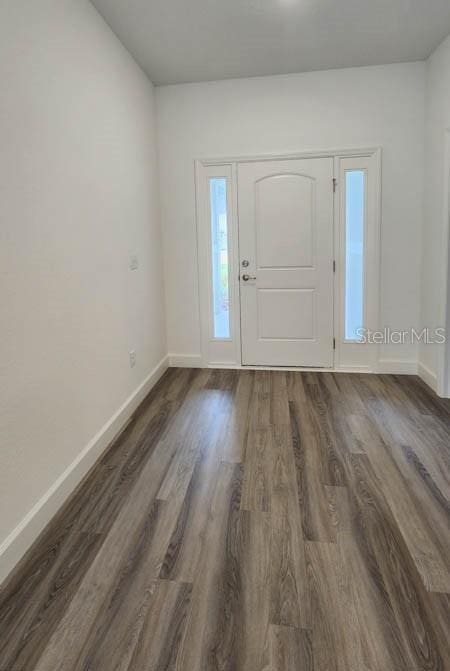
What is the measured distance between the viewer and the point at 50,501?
1.95 metres

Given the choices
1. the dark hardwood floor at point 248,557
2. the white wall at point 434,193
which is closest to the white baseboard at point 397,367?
the white wall at point 434,193

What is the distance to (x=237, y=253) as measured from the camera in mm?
4008

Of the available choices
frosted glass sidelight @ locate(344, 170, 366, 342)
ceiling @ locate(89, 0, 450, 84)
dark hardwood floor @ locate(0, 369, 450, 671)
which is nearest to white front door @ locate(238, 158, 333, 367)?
frosted glass sidelight @ locate(344, 170, 366, 342)

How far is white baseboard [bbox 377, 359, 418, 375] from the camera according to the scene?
12.7 feet

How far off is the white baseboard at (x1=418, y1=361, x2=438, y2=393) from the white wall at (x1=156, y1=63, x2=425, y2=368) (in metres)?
0.17

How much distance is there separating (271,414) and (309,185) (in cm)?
210

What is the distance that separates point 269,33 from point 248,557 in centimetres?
330

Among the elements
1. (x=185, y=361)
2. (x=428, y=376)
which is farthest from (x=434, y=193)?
(x=185, y=361)

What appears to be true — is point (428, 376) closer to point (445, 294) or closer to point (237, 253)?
point (445, 294)

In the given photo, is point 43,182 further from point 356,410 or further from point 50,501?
point 356,410

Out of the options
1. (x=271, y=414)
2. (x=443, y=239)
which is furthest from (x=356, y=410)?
(x=443, y=239)

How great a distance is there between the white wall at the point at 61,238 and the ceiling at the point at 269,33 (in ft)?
0.82

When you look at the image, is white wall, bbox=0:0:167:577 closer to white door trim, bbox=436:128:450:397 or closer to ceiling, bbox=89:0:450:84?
ceiling, bbox=89:0:450:84

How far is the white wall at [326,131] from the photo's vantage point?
3.57 m
